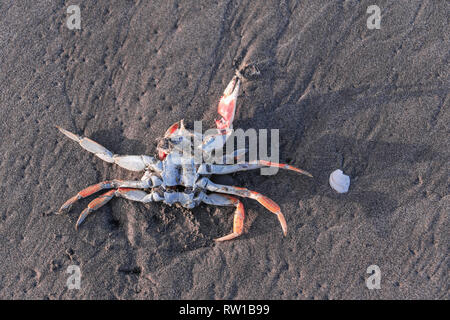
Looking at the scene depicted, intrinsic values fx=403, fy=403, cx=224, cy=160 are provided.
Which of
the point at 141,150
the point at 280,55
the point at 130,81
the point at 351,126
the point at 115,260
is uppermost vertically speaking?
the point at 280,55

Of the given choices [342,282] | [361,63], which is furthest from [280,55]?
[342,282]

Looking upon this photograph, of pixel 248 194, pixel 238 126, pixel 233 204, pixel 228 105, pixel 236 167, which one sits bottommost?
pixel 233 204

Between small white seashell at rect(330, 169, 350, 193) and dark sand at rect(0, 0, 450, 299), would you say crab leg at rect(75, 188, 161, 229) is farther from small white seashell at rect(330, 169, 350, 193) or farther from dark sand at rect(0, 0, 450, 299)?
small white seashell at rect(330, 169, 350, 193)

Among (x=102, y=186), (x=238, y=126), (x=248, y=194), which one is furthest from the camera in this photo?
(x=238, y=126)

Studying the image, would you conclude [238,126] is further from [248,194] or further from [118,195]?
[118,195]

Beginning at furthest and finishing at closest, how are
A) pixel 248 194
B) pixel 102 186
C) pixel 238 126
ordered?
pixel 238 126, pixel 102 186, pixel 248 194

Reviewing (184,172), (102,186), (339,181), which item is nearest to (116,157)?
(102,186)

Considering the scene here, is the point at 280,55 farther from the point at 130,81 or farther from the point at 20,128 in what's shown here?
the point at 20,128

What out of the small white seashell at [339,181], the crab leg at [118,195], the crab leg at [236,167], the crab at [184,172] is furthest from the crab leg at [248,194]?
the small white seashell at [339,181]
